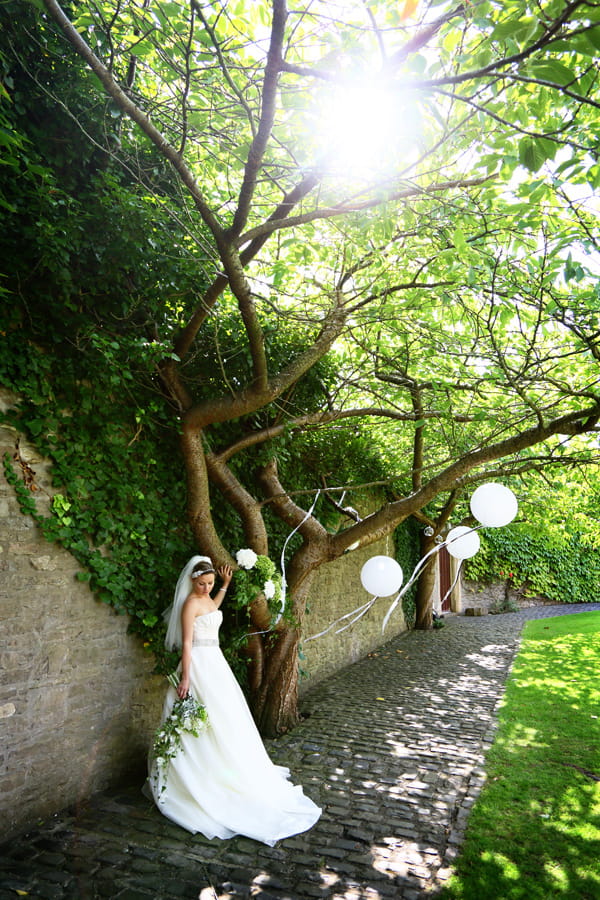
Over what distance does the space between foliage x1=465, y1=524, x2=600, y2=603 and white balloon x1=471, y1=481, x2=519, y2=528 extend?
545 inches

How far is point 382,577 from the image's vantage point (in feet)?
19.9

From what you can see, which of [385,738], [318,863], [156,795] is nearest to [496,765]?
[385,738]

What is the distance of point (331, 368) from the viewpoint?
22.0 feet

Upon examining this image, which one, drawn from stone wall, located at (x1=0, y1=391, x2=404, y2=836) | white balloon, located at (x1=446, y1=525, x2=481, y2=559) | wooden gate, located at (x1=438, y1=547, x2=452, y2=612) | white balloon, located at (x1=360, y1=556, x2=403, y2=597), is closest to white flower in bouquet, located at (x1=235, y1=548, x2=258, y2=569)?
stone wall, located at (x1=0, y1=391, x2=404, y2=836)

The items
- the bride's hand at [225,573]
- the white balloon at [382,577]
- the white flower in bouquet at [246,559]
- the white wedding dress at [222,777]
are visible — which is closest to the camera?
the white wedding dress at [222,777]

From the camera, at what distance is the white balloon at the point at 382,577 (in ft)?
19.9

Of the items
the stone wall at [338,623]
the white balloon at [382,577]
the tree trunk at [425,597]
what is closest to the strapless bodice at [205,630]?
the white balloon at [382,577]

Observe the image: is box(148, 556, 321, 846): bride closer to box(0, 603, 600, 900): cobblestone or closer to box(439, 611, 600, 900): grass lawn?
box(0, 603, 600, 900): cobblestone

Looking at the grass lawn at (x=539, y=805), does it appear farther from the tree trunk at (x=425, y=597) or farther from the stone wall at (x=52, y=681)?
the tree trunk at (x=425, y=597)

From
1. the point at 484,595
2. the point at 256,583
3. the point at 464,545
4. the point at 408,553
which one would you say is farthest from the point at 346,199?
the point at 484,595

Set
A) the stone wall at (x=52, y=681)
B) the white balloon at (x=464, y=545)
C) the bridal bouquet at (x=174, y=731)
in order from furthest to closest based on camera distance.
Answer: the white balloon at (x=464, y=545)
the bridal bouquet at (x=174, y=731)
the stone wall at (x=52, y=681)

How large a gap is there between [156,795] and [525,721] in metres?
4.30

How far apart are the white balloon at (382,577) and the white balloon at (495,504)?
3.75 feet

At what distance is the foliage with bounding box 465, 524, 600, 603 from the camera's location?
1908 cm
